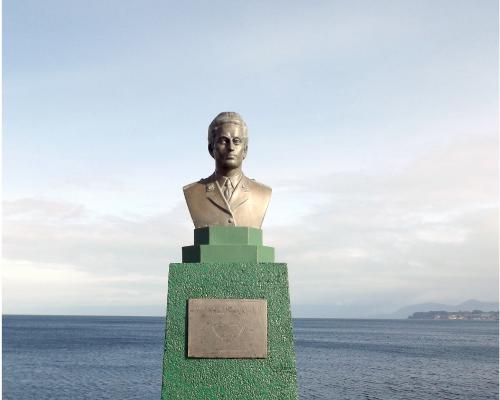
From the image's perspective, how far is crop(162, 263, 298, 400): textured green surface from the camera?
21.0 feet

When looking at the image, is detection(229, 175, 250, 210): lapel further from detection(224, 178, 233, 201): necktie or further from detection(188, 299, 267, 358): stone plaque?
detection(188, 299, 267, 358): stone plaque

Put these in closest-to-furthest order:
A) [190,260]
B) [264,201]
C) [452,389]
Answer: [190,260]
[264,201]
[452,389]

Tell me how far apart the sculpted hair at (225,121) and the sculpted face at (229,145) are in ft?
0.12

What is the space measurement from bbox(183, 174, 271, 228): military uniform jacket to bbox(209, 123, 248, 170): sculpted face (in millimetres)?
273

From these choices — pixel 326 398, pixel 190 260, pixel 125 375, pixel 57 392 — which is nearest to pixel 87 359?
pixel 125 375

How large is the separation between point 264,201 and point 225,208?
51 cm

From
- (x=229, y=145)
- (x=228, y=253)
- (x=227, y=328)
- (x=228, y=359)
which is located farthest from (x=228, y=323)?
(x=229, y=145)

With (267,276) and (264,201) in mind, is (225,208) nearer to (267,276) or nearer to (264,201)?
(264,201)

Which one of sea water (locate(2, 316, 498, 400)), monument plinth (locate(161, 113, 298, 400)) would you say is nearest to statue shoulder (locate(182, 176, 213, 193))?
monument plinth (locate(161, 113, 298, 400))

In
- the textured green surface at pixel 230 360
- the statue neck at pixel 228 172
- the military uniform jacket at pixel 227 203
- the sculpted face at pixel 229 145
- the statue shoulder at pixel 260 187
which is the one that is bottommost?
the textured green surface at pixel 230 360

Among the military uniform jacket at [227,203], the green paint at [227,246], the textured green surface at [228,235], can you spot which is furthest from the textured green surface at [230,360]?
the military uniform jacket at [227,203]

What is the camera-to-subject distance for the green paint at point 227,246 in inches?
262

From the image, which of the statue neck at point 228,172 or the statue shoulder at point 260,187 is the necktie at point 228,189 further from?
the statue shoulder at point 260,187

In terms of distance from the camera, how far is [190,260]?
6.85m
